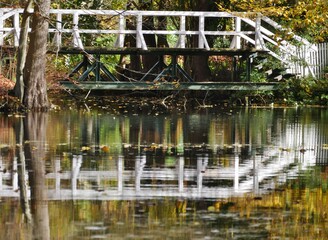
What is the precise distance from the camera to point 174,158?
712 inches

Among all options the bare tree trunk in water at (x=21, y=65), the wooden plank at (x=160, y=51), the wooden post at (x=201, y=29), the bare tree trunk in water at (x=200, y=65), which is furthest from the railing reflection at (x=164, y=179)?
the bare tree trunk in water at (x=200, y=65)

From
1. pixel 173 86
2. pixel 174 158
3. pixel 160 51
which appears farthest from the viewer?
pixel 160 51

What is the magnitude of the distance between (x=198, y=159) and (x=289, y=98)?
21551mm

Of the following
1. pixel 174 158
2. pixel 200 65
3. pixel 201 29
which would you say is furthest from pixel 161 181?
pixel 200 65

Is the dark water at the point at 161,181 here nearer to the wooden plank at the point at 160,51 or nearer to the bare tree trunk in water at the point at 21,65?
the bare tree trunk in water at the point at 21,65

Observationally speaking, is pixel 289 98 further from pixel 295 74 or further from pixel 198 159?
pixel 198 159

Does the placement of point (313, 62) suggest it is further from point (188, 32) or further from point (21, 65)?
point (21, 65)

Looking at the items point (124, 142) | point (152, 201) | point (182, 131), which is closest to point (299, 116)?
point (182, 131)

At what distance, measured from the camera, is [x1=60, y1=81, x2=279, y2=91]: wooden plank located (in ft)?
121

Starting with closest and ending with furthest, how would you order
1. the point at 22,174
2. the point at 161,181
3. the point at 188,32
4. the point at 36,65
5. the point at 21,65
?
the point at 161,181, the point at 22,174, the point at 21,65, the point at 36,65, the point at 188,32

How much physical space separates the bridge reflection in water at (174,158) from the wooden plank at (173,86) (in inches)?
324

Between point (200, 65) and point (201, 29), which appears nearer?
point (201, 29)

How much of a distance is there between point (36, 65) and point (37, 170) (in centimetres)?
1508

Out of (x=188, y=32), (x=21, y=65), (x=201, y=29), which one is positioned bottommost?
(x=21, y=65)
